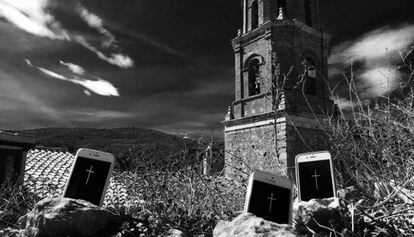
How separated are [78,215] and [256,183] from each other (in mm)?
999

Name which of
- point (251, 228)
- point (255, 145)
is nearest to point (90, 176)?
point (251, 228)

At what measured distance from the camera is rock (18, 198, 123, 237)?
5.35ft

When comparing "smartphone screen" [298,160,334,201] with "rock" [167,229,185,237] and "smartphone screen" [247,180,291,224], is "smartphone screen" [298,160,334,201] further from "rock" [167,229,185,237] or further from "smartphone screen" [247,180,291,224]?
"rock" [167,229,185,237]

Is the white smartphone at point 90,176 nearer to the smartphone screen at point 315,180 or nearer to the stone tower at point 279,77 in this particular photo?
the smartphone screen at point 315,180

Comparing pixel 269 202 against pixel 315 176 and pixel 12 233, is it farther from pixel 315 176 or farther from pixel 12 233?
pixel 12 233

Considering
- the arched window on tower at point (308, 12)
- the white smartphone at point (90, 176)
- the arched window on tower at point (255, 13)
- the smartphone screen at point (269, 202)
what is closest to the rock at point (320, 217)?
the smartphone screen at point (269, 202)

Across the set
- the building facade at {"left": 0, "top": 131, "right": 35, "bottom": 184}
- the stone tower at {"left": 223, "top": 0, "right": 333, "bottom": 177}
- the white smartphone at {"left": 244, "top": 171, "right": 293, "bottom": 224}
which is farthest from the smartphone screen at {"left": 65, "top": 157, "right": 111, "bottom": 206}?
the stone tower at {"left": 223, "top": 0, "right": 333, "bottom": 177}

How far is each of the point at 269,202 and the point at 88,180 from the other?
4.06 feet

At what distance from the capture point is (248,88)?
58.6 ft

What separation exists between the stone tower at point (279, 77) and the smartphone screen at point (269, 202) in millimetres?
13085

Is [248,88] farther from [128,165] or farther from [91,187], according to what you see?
[91,187]

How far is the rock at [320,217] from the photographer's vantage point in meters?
1.50

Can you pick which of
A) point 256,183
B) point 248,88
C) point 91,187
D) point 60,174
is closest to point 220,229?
point 256,183

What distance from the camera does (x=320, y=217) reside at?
1.51 meters
